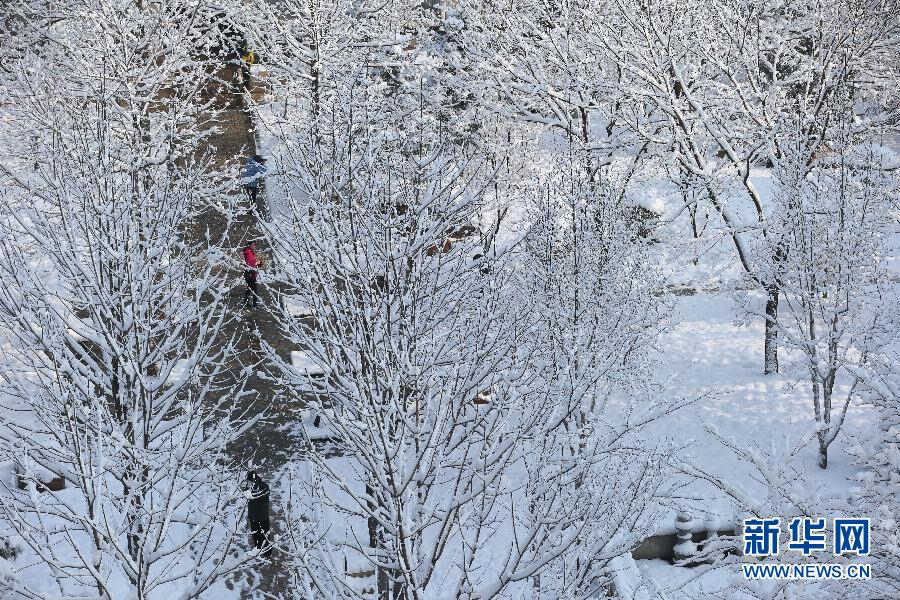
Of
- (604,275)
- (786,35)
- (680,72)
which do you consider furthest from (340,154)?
(786,35)

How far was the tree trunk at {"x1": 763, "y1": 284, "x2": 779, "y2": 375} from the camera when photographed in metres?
19.9

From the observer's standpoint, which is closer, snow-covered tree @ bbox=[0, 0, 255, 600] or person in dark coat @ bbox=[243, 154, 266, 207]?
snow-covered tree @ bbox=[0, 0, 255, 600]

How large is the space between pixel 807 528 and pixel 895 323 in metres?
4.99

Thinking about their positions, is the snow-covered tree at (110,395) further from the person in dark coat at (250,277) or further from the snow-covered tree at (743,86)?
the snow-covered tree at (743,86)

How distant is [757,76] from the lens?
2158 centimetres

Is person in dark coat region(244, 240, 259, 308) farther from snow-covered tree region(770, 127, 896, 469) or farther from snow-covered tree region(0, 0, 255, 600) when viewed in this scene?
snow-covered tree region(770, 127, 896, 469)

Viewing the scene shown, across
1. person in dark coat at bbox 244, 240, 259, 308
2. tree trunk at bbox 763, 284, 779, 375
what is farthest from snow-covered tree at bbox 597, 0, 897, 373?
person in dark coat at bbox 244, 240, 259, 308

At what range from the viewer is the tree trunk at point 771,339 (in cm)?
1992

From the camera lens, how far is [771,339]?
20.4 meters

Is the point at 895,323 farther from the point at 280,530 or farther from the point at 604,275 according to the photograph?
the point at 280,530

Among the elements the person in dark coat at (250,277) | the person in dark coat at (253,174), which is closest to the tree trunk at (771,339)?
the person in dark coat at (250,277)

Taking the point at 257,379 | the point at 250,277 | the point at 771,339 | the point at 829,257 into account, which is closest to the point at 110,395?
the point at 257,379

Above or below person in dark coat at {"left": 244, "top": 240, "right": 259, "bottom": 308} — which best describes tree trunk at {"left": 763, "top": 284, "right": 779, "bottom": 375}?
below

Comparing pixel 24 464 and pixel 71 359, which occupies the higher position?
pixel 71 359
